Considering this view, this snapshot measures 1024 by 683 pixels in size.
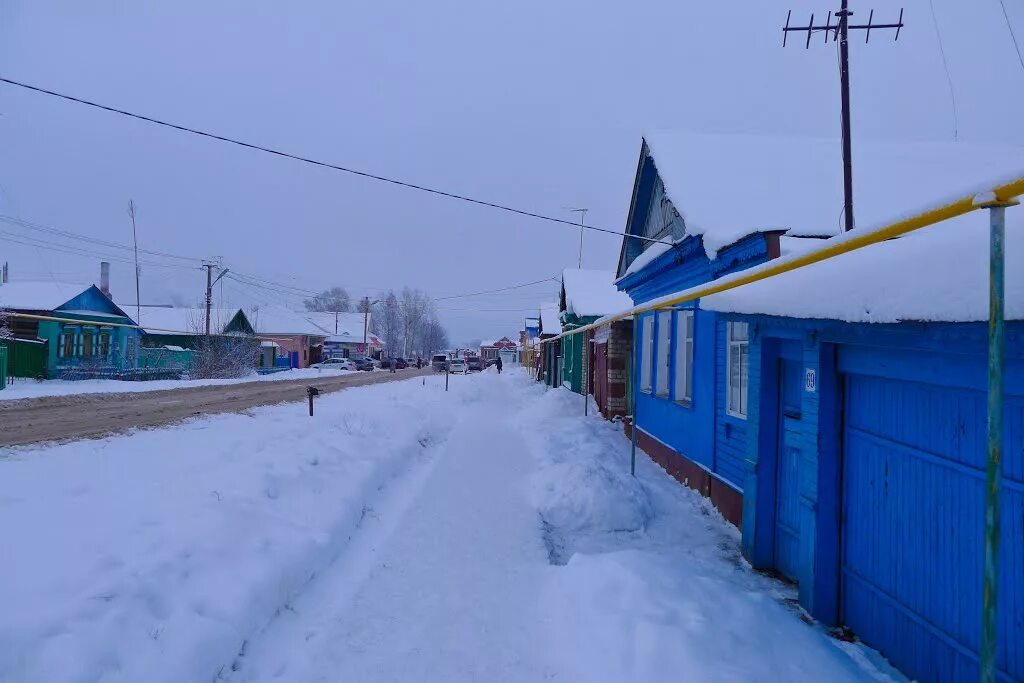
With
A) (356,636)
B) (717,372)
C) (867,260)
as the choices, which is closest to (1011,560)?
(867,260)

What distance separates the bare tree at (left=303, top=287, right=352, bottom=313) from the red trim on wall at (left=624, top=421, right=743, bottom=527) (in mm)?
121054

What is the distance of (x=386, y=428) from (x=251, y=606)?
7.63 meters

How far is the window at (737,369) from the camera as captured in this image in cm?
747

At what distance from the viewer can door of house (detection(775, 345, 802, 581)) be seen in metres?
5.39

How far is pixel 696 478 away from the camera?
880 cm

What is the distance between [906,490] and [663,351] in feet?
24.0

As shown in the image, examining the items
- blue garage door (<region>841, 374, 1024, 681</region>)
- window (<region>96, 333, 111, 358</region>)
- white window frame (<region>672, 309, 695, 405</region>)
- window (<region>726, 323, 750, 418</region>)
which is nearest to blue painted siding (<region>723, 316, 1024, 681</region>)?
blue garage door (<region>841, 374, 1024, 681</region>)

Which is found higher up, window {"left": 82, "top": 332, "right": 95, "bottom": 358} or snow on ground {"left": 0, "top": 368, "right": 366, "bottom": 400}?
window {"left": 82, "top": 332, "right": 95, "bottom": 358}

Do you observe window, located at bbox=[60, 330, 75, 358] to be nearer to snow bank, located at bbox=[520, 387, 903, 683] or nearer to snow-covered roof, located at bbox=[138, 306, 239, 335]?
snow-covered roof, located at bbox=[138, 306, 239, 335]

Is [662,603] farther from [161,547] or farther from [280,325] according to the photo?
[280,325]

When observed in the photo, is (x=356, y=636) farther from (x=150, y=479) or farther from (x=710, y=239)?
(x=710, y=239)

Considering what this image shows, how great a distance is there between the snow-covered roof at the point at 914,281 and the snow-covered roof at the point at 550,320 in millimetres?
27806

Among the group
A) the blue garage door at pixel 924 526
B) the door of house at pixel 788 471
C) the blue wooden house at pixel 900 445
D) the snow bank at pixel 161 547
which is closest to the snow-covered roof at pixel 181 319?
the snow bank at pixel 161 547

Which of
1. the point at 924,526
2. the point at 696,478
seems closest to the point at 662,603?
the point at 924,526
